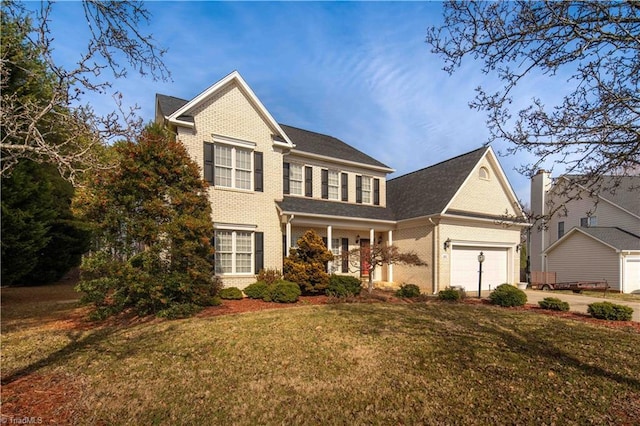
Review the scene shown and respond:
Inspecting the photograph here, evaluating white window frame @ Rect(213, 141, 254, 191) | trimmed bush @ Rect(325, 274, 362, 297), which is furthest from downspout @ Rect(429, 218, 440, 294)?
white window frame @ Rect(213, 141, 254, 191)

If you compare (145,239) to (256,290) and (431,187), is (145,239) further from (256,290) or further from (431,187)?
(431,187)

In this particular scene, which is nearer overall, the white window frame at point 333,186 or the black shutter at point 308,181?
the black shutter at point 308,181

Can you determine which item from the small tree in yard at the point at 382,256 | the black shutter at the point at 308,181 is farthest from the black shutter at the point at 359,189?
the small tree in yard at the point at 382,256

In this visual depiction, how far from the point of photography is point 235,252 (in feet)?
47.0

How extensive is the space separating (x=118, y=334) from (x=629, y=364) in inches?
427

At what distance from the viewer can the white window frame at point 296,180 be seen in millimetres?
17031

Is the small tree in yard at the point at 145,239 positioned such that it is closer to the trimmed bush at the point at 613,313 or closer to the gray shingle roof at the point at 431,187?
the gray shingle roof at the point at 431,187

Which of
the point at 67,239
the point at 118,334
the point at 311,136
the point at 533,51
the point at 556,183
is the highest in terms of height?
the point at 311,136

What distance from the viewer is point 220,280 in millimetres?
13656

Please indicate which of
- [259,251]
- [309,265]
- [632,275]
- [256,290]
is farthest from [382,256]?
[632,275]

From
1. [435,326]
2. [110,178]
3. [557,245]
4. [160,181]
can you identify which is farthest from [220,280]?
[557,245]

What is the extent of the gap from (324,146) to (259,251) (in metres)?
7.57

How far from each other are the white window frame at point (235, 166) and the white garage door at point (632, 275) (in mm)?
23584

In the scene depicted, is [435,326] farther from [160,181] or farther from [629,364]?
[160,181]
